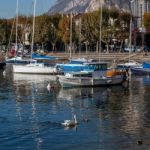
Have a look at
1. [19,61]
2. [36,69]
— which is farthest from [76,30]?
[36,69]

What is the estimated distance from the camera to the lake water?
34812 mm

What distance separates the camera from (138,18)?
179 meters

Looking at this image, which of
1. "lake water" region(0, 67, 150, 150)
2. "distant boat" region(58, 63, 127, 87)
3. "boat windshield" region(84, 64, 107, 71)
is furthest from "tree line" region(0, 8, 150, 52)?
"lake water" region(0, 67, 150, 150)

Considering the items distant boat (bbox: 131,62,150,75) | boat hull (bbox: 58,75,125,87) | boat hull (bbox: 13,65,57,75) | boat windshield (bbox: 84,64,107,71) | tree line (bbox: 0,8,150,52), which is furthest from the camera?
tree line (bbox: 0,8,150,52)

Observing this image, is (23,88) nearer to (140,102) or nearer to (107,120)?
(140,102)

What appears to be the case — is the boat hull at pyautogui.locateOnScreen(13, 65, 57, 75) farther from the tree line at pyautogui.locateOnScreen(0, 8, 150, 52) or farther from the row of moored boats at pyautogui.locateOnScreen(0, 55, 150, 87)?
the tree line at pyautogui.locateOnScreen(0, 8, 150, 52)

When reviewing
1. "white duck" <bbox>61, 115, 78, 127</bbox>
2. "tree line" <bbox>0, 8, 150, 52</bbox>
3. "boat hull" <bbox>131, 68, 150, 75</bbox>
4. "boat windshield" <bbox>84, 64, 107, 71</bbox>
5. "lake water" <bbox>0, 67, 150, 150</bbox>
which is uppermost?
"tree line" <bbox>0, 8, 150, 52</bbox>

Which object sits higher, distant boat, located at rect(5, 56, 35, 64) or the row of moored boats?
distant boat, located at rect(5, 56, 35, 64)

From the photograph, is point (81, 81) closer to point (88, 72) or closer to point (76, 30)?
point (88, 72)

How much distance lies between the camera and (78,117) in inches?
Result: 1767

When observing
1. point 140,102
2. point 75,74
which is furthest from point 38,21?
point 140,102

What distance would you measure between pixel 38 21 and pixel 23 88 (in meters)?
87.9

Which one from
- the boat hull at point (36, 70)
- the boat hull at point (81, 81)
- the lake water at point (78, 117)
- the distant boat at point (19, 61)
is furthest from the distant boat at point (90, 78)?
the distant boat at point (19, 61)

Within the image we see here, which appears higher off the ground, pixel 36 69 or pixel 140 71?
pixel 36 69
